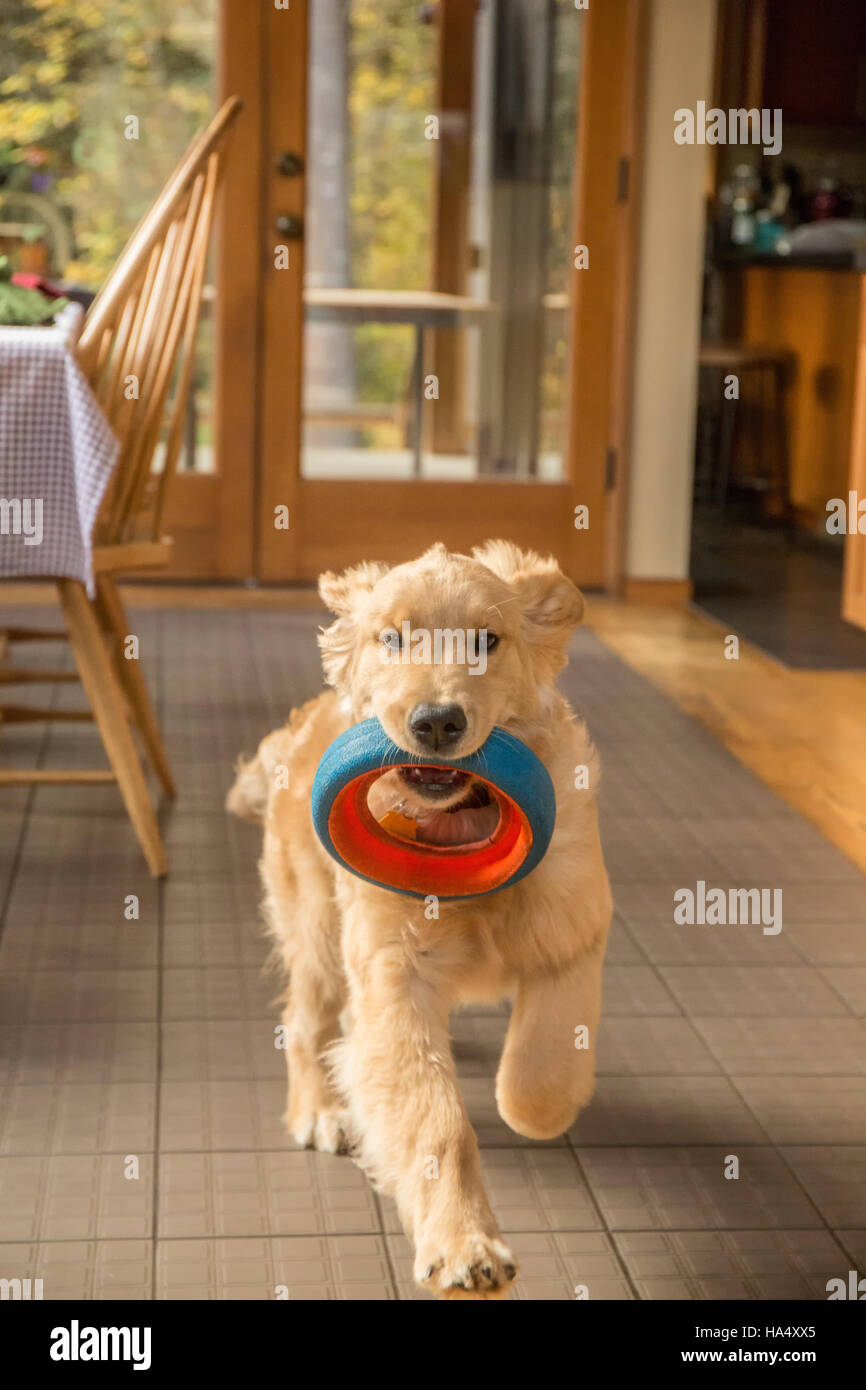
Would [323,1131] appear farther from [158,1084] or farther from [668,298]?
[668,298]

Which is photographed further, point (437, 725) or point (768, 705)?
point (768, 705)

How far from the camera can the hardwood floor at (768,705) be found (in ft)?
10.7

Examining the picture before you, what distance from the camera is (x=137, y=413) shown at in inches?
107

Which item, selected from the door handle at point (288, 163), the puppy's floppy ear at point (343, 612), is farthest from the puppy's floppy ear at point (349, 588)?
the door handle at point (288, 163)

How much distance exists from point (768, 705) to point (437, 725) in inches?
106

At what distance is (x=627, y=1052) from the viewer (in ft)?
6.78

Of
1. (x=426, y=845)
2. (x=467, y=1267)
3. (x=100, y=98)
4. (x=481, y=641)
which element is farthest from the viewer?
(x=100, y=98)

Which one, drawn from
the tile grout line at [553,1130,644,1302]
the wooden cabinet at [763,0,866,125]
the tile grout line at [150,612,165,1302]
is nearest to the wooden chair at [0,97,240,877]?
the tile grout line at [150,612,165,1302]

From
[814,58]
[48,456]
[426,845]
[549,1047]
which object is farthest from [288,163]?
[549,1047]

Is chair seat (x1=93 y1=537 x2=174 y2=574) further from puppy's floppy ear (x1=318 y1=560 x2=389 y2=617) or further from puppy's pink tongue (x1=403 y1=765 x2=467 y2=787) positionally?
puppy's pink tongue (x1=403 y1=765 x2=467 y2=787)

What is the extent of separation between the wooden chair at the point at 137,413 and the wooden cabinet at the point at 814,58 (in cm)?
249

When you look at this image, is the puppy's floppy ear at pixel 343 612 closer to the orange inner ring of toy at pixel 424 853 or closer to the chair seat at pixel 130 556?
the orange inner ring of toy at pixel 424 853

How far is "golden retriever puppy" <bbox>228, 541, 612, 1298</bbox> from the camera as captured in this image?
1.45 m
